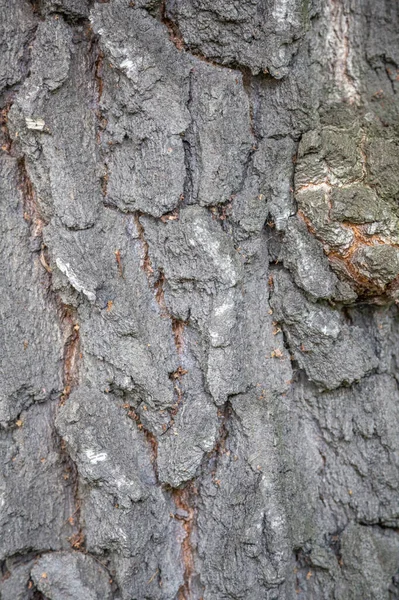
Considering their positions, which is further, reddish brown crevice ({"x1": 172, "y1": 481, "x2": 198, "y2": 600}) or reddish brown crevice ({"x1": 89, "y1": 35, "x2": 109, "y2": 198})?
reddish brown crevice ({"x1": 172, "y1": 481, "x2": 198, "y2": 600})

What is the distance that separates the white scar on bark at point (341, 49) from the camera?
139cm

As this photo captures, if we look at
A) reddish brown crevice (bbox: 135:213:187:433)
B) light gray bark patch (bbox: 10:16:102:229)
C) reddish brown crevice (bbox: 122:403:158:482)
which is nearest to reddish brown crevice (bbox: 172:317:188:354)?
reddish brown crevice (bbox: 135:213:187:433)

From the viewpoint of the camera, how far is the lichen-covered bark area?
1311mm

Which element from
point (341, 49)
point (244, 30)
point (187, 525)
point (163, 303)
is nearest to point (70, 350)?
point (163, 303)

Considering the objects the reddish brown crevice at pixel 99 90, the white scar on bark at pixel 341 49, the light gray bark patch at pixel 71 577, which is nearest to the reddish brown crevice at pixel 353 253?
the white scar on bark at pixel 341 49

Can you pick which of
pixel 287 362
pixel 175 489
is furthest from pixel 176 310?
pixel 175 489

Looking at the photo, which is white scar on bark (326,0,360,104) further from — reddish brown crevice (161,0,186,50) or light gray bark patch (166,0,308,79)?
reddish brown crevice (161,0,186,50)

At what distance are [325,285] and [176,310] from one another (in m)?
0.35

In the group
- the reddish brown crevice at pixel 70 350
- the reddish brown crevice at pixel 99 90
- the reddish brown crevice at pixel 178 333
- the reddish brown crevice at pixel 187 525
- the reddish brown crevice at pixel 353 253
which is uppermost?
the reddish brown crevice at pixel 99 90

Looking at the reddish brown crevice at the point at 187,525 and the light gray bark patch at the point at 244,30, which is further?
the reddish brown crevice at the point at 187,525

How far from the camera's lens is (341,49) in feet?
4.60

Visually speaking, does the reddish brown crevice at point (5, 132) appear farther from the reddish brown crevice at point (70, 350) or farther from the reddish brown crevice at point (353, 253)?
the reddish brown crevice at point (353, 253)

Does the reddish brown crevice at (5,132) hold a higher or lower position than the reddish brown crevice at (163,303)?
higher

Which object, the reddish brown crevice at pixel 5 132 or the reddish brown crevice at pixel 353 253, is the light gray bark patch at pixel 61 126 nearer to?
the reddish brown crevice at pixel 5 132
